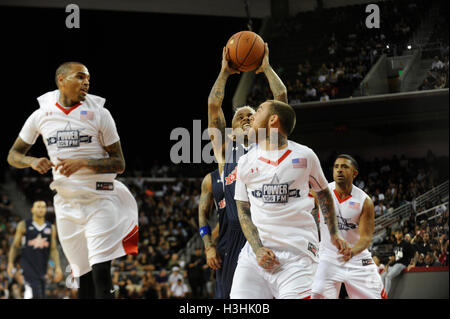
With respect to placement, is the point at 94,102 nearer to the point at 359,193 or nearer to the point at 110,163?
the point at 110,163

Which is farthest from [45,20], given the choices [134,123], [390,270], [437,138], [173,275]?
[437,138]

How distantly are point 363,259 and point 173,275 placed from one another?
7094 mm

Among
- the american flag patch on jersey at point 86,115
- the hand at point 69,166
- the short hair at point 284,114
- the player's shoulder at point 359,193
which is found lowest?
the player's shoulder at point 359,193

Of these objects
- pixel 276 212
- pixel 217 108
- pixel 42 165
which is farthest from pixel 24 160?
pixel 276 212

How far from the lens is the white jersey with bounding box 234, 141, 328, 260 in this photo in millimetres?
3777

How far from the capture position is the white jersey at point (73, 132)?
4660 mm

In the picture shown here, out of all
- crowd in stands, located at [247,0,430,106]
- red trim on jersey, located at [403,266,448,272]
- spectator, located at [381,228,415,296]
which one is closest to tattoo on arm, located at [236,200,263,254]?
crowd in stands, located at [247,0,430,106]

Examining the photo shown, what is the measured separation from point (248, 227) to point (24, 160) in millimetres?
1901

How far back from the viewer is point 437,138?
12.4m

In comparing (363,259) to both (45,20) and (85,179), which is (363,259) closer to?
(85,179)

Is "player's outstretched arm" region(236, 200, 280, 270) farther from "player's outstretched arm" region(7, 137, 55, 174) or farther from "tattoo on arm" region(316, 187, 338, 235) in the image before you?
"player's outstretched arm" region(7, 137, 55, 174)

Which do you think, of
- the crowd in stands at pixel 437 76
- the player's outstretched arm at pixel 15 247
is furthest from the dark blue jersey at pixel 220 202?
the crowd in stands at pixel 437 76

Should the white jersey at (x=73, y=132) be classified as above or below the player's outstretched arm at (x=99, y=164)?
above

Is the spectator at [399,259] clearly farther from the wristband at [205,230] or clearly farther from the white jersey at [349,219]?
the wristband at [205,230]
